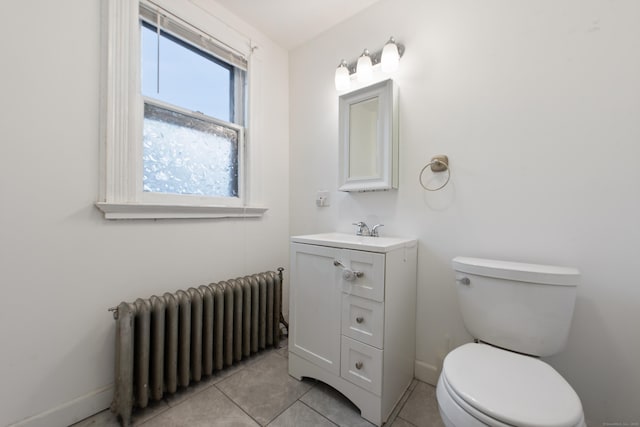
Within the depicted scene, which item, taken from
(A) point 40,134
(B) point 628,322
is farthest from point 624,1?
(A) point 40,134

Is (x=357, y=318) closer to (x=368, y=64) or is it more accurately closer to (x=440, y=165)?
(x=440, y=165)

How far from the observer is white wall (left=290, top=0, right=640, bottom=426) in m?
0.97

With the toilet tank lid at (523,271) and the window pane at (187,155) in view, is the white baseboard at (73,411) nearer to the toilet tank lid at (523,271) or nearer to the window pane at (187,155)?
the window pane at (187,155)

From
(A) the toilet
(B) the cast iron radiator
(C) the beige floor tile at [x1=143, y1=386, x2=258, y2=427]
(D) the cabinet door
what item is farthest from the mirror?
(C) the beige floor tile at [x1=143, y1=386, x2=258, y2=427]

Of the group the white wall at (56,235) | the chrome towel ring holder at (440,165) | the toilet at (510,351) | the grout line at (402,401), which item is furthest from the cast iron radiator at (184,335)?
the chrome towel ring holder at (440,165)

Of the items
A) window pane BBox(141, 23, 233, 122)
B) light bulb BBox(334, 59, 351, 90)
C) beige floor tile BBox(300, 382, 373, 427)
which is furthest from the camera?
light bulb BBox(334, 59, 351, 90)

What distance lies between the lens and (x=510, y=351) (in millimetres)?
1001

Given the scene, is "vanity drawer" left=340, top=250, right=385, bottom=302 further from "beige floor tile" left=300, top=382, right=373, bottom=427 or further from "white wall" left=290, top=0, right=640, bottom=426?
"beige floor tile" left=300, top=382, right=373, bottom=427

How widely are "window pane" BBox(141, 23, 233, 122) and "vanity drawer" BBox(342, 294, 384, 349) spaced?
57.6 inches

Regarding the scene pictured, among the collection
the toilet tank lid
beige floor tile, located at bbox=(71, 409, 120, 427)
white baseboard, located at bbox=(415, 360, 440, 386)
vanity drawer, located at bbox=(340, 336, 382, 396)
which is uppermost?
the toilet tank lid

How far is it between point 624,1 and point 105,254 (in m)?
2.45

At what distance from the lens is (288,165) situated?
2.11 meters

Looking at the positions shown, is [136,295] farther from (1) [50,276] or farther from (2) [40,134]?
(2) [40,134]

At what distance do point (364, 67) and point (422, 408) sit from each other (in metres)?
1.89
